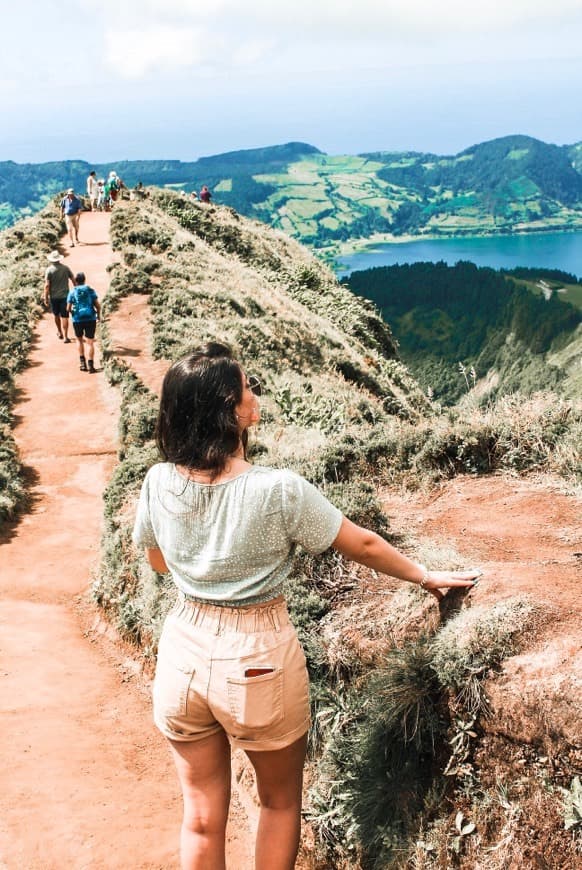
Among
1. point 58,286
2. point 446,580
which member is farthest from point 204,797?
point 58,286

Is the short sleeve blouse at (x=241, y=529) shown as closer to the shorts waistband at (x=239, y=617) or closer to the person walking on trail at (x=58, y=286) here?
the shorts waistband at (x=239, y=617)

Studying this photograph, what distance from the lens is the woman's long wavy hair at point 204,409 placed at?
9.29 ft

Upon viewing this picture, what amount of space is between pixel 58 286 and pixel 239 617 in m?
14.5

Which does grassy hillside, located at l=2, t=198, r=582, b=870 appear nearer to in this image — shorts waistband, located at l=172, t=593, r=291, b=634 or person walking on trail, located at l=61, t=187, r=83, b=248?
shorts waistband, located at l=172, t=593, r=291, b=634

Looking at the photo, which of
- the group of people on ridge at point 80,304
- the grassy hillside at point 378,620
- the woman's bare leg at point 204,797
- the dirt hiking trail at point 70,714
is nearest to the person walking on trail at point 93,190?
the group of people on ridge at point 80,304

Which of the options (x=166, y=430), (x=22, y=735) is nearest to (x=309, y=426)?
(x=22, y=735)

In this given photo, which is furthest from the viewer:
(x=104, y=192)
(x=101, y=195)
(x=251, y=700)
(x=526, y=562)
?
(x=101, y=195)

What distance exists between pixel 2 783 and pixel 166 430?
126 inches

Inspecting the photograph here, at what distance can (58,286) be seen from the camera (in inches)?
635

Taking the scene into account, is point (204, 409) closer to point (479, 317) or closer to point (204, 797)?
point (204, 797)

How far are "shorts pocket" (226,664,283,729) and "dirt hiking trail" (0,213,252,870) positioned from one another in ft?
7.30

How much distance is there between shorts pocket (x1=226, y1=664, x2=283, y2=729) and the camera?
2.78 metres

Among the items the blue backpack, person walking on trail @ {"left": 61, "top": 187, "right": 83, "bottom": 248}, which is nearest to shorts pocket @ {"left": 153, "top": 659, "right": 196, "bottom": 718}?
the blue backpack

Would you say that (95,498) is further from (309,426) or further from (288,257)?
(288,257)
